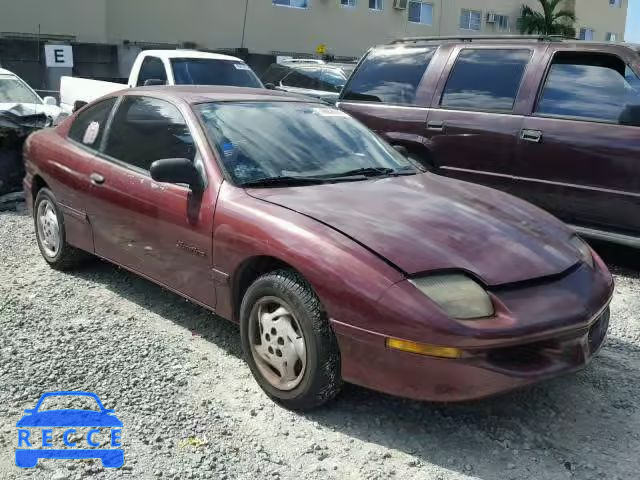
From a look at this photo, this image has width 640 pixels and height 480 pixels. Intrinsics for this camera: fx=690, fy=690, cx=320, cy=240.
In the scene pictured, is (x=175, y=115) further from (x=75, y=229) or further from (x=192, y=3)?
(x=192, y=3)

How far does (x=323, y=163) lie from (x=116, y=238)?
147 cm

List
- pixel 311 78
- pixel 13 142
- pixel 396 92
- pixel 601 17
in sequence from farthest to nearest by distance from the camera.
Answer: pixel 601 17 → pixel 311 78 → pixel 13 142 → pixel 396 92

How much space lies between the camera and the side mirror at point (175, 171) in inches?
145

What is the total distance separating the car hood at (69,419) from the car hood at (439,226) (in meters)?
1.31

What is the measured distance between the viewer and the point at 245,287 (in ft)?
11.9

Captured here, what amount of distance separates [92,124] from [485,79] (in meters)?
3.41

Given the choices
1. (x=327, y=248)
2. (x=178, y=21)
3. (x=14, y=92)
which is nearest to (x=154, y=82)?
(x=14, y=92)

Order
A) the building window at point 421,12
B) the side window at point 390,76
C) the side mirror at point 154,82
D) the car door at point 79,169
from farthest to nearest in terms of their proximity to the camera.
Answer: the building window at point 421,12, the side mirror at point 154,82, the side window at point 390,76, the car door at point 79,169

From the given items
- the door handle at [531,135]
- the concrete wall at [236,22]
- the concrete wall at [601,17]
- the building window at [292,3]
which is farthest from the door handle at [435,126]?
the concrete wall at [601,17]

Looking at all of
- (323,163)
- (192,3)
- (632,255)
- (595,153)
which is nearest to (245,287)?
(323,163)

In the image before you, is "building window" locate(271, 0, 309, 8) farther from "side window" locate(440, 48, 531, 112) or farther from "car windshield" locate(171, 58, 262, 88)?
"side window" locate(440, 48, 531, 112)

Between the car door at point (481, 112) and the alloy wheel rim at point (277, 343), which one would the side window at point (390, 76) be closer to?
the car door at point (481, 112)

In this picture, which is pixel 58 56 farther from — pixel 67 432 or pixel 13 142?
pixel 67 432

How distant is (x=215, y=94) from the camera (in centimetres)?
445
